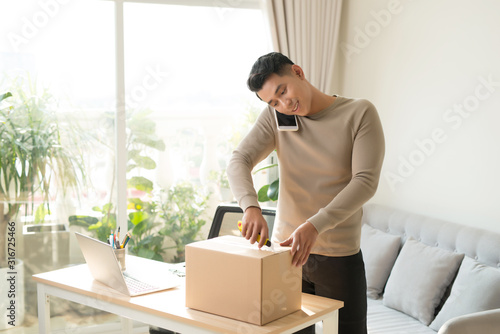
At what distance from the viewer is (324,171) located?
198 cm

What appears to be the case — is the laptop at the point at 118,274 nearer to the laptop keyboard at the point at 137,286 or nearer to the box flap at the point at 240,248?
the laptop keyboard at the point at 137,286

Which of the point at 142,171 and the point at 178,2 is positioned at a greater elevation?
the point at 178,2

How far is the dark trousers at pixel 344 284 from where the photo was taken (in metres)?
1.96

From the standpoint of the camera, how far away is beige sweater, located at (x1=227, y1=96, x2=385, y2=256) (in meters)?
1.88

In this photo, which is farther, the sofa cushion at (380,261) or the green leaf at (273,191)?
the green leaf at (273,191)

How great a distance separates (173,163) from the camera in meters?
3.86

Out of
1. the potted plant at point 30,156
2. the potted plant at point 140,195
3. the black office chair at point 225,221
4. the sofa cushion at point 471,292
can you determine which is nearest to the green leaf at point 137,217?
the potted plant at point 140,195

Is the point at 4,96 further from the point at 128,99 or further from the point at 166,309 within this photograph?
the point at 166,309

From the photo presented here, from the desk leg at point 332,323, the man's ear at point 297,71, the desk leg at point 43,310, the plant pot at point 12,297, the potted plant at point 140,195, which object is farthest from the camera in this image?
the potted plant at point 140,195

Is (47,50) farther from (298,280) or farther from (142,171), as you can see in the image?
(298,280)

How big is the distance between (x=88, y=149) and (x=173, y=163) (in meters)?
0.57

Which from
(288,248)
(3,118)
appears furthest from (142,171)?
(288,248)

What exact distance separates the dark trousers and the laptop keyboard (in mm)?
568

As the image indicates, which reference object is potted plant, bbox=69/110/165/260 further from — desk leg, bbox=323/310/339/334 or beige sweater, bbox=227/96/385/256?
desk leg, bbox=323/310/339/334
